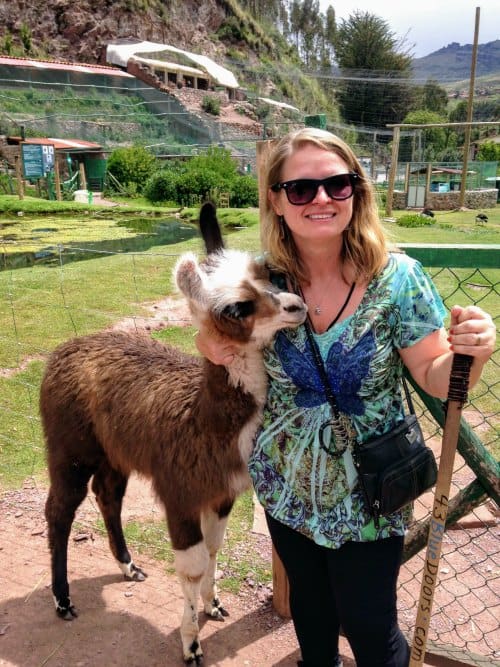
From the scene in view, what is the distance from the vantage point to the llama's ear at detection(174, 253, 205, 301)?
1.83 meters

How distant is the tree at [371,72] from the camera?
56.2m

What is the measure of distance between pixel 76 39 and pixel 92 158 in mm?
26889

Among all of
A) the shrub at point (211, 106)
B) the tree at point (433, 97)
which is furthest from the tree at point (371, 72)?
the shrub at point (211, 106)

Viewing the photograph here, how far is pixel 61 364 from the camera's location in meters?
2.58

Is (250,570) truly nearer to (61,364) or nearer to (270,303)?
(61,364)

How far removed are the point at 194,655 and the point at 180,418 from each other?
96cm

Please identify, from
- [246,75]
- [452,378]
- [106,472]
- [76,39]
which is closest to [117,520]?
[106,472]

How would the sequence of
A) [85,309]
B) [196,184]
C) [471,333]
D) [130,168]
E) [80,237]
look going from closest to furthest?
[471,333]
[85,309]
[80,237]
[196,184]
[130,168]

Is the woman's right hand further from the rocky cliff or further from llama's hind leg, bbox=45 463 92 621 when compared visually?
the rocky cliff

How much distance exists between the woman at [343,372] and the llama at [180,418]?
0.48 ft

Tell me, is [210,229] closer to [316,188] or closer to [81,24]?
[316,188]

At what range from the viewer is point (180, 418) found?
217cm

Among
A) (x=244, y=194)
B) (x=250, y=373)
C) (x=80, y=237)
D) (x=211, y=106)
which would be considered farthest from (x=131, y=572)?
(x=211, y=106)

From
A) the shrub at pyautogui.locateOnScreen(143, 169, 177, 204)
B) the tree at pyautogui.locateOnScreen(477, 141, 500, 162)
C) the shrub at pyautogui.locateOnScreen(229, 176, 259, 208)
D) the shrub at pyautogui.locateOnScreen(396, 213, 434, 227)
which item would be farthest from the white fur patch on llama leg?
the tree at pyautogui.locateOnScreen(477, 141, 500, 162)
